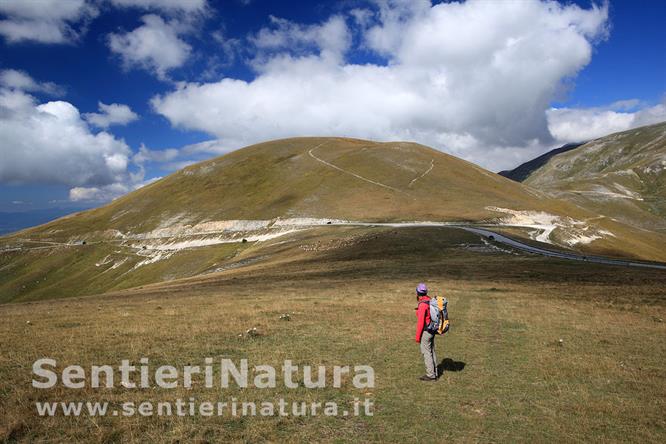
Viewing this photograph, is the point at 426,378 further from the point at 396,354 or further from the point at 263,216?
the point at 263,216

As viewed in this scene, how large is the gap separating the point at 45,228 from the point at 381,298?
18064 centimetres

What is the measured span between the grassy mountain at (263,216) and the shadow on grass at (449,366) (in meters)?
52.3

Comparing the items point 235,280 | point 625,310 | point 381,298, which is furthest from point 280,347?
point 235,280

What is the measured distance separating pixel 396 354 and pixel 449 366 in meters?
2.22

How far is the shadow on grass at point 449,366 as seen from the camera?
49.6 feet

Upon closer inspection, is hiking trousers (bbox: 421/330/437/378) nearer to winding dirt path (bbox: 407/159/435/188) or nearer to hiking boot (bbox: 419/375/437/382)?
hiking boot (bbox: 419/375/437/382)

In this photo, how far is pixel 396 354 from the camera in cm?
1675

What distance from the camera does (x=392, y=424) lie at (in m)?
10.6

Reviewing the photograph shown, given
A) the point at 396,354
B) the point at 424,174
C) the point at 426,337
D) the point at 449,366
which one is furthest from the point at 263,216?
the point at 426,337

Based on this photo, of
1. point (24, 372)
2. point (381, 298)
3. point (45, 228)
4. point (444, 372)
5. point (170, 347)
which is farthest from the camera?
point (45, 228)

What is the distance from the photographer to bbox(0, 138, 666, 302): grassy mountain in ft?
333

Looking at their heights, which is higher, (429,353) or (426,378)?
(429,353)

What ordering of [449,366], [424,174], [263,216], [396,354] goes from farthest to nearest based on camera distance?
[424,174] < [263,216] < [396,354] < [449,366]

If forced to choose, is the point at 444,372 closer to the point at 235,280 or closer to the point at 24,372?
the point at 24,372
